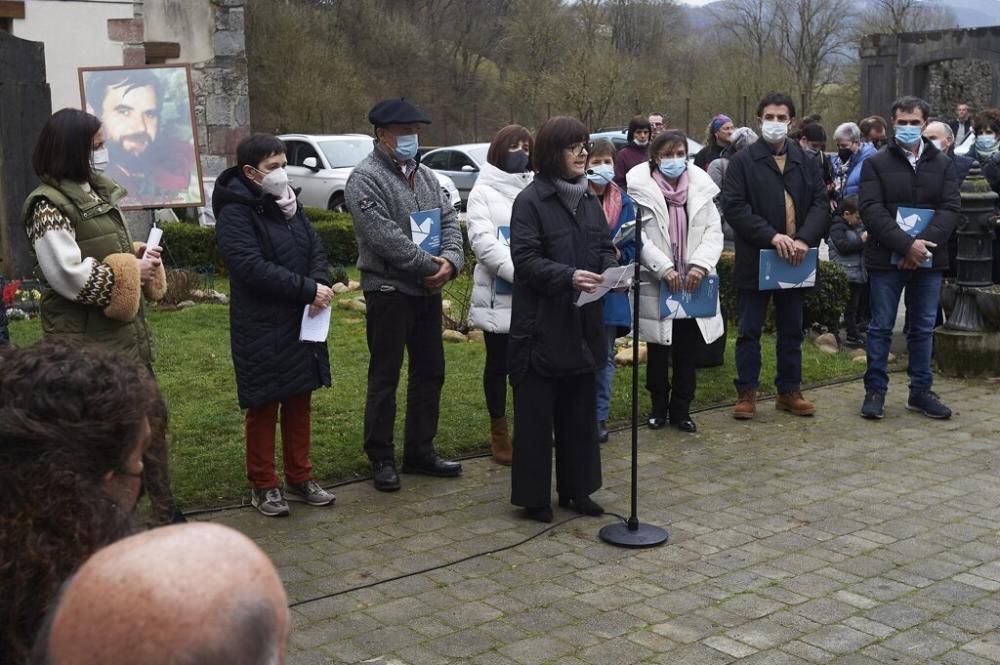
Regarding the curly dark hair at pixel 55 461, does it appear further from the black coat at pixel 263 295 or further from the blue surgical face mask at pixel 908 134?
the blue surgical face mask at pixel 908 134

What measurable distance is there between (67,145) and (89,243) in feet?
1.39

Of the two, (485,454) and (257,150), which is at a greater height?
(257,150)

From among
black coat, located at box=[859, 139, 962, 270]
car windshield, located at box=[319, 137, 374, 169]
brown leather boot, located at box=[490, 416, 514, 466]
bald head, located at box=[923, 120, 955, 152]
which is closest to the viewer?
brown leather boot, located at box=[490, 416, 514, 466]

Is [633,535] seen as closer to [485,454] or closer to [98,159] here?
[485,454]

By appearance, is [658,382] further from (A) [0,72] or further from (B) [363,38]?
(B) [363,38]

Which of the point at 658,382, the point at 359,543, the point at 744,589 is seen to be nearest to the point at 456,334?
the point at 658,382

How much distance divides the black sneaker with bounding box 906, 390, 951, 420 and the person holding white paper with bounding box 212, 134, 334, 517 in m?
4.15

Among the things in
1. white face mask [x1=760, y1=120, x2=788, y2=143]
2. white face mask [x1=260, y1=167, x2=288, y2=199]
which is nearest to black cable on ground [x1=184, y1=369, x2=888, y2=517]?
white face mask [x1=260, y1=167, x2=288, y2=199]

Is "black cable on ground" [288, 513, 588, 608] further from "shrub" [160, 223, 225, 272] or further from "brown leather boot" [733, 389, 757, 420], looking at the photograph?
"shrub" [160, 223, 225, 272]

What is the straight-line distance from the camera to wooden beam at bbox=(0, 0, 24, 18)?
14.7 metres

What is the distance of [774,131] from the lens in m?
8.13

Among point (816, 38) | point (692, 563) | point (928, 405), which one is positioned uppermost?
point (816, 38)

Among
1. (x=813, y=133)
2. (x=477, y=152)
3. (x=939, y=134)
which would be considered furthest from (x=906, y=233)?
(x=477, y=152)

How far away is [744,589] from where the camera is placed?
529cm
